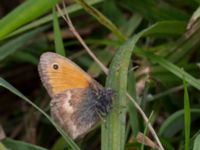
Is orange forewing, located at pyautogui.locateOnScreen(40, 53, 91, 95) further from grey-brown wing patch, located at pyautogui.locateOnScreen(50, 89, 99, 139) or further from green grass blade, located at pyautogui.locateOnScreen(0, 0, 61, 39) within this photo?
green grass blade, located at pyautogui.locateOnScreen(0, 0, 61, 39)

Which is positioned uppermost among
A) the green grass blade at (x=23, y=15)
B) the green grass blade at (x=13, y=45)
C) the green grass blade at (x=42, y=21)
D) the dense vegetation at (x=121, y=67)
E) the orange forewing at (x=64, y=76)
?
the green grass blade at (x=23, y=15)

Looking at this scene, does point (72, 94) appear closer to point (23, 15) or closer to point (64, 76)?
point (64, 76)

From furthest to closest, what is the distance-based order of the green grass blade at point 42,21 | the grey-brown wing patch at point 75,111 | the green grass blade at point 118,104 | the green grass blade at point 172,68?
the green grass blade at point 42,21 < the green grass blade at point 172,68 < the grey-brown wing patch at point 75,111 < the green grass blade at point 118,104

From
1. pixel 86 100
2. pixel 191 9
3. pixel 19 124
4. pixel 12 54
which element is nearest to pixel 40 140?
pixel 19 124

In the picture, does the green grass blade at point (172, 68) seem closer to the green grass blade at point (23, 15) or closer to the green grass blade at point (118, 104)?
the green grass blade at point (118, 104)

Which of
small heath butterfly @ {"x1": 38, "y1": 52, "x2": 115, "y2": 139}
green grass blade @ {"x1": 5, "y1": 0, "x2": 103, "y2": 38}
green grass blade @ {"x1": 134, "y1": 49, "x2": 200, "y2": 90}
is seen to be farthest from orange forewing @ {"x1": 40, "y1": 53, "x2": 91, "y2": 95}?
green grass blade @ {"x1": 5, "y1": 0, "x2": 103, "y2": 38}

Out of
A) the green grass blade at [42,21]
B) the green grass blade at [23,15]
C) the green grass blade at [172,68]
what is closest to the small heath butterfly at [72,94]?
the green grass blade at [23,15]

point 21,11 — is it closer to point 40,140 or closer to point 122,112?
point 122,112

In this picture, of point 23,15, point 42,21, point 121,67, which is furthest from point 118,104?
point 42,21
